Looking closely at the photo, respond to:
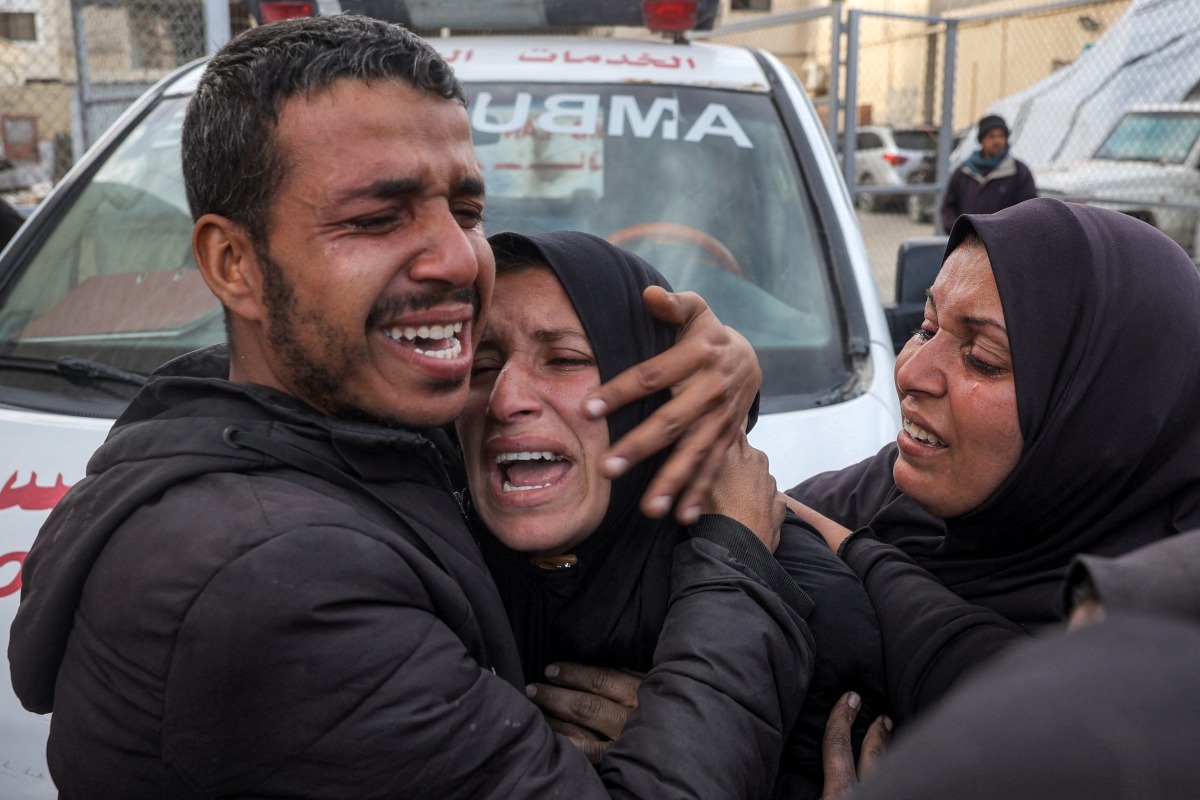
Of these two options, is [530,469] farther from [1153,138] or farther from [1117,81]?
[1117,81]

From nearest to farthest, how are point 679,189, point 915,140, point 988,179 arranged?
point 679,189
point 988,179
point 915,140

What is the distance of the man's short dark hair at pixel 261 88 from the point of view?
60.7 inches

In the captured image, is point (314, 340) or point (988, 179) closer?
point (314, 340)

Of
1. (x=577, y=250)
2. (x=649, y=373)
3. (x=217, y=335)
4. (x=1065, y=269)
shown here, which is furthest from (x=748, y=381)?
(x=217, y=335)

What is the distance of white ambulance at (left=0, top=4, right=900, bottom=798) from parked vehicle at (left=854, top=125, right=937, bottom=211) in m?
8.20

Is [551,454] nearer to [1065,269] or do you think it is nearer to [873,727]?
[873,727]

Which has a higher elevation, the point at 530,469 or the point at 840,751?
the point at 530,469

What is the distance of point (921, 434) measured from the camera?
77.2 inches

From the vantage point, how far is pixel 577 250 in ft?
6.36

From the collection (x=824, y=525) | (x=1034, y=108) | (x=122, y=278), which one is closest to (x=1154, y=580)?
(x=824, y=525)

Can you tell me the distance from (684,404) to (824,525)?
0.47 meters

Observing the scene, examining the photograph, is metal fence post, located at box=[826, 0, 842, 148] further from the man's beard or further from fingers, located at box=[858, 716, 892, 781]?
the man's beard

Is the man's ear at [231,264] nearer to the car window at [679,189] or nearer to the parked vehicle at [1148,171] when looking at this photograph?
the car window at [679,189]

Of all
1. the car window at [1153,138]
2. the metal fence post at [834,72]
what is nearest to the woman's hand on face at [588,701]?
the metal fence post at [834,72]
